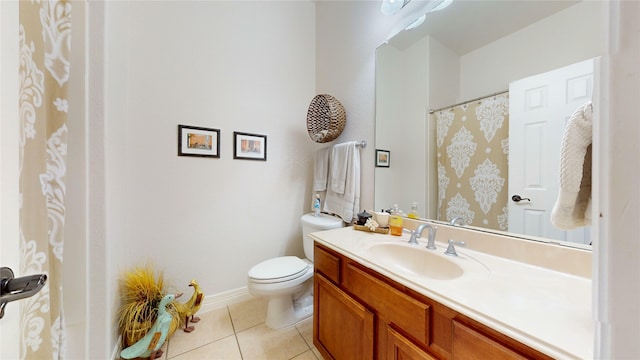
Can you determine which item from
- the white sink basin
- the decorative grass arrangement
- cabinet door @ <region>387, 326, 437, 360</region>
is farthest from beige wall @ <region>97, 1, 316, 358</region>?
Result: cabinet door @ <region>387, 326, 437, 360</region>

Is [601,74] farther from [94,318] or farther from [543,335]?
[94,318]

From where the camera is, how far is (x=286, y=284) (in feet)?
4.87

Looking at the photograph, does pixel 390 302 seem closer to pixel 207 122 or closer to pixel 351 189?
pixel 351 189

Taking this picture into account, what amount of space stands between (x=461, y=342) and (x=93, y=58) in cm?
175

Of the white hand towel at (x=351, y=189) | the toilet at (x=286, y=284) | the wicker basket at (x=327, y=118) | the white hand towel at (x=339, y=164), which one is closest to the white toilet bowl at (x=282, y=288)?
the toilet at (x=286, y=284)

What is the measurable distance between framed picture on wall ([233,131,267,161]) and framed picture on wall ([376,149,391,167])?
39.2 inches

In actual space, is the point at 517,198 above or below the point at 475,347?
above

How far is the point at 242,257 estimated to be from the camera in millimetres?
1927

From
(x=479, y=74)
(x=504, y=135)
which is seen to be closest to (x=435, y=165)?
(x=504, y=135)

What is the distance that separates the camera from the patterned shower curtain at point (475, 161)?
3.45 ft

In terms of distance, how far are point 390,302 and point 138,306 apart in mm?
1459

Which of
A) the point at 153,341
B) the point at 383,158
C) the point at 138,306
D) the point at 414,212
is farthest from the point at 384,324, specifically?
the point at 138,306

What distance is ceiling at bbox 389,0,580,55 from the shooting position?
3.11 feet

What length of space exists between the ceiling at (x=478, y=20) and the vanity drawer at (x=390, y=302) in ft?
4.05
